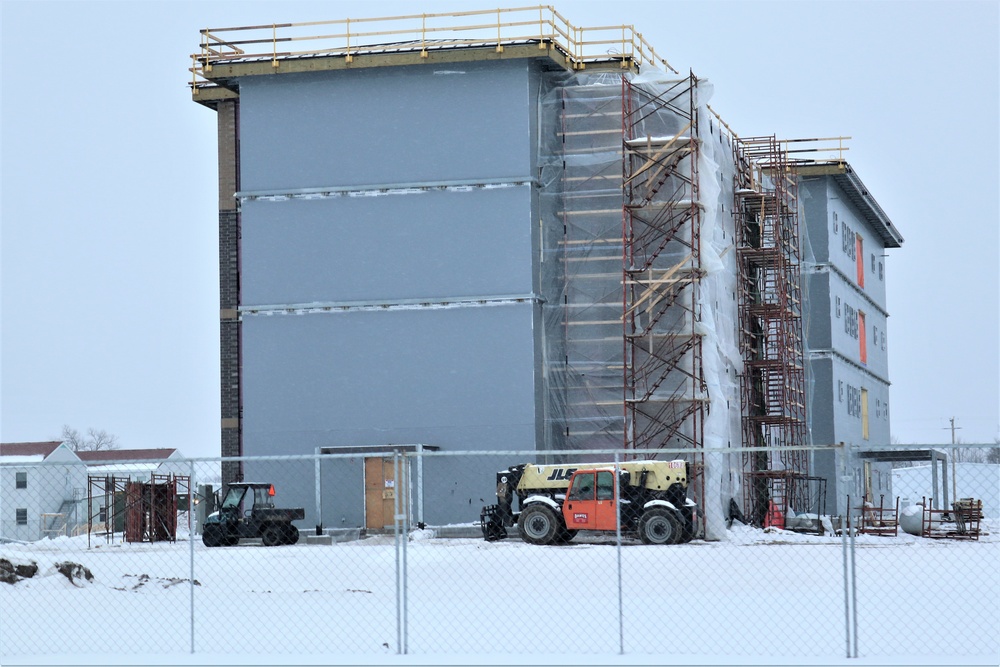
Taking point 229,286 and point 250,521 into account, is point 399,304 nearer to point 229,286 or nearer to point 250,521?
point 250,521

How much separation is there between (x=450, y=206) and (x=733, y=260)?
1087cm

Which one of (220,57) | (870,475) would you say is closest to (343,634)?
(220,57)

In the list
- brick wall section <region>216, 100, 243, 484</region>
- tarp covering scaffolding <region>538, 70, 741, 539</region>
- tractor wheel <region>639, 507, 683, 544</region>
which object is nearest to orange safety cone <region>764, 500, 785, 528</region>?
tarp covering scaffolding <region>538, 70, 741, 539</region>

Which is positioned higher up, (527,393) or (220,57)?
(220,57)

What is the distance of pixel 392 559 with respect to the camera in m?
28.5

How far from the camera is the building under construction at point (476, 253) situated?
39000mm

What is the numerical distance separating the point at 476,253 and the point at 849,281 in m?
26.1

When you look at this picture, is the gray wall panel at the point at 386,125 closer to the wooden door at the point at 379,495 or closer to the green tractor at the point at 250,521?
the wooden door at the point at 379,495

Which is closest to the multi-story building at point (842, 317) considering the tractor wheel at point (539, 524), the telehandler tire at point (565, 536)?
the telehandler tire at point (565, 536)

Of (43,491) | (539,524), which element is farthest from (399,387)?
(43,491)

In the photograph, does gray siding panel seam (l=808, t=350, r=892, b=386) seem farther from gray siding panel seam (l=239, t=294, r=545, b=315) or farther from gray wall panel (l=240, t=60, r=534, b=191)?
gray wall panel (l=240, t=60, r=534, b=191)

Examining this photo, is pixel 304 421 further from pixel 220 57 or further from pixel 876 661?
pixel 876 661

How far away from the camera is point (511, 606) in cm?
2256

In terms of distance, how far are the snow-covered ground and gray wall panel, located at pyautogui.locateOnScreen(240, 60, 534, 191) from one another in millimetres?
13307
